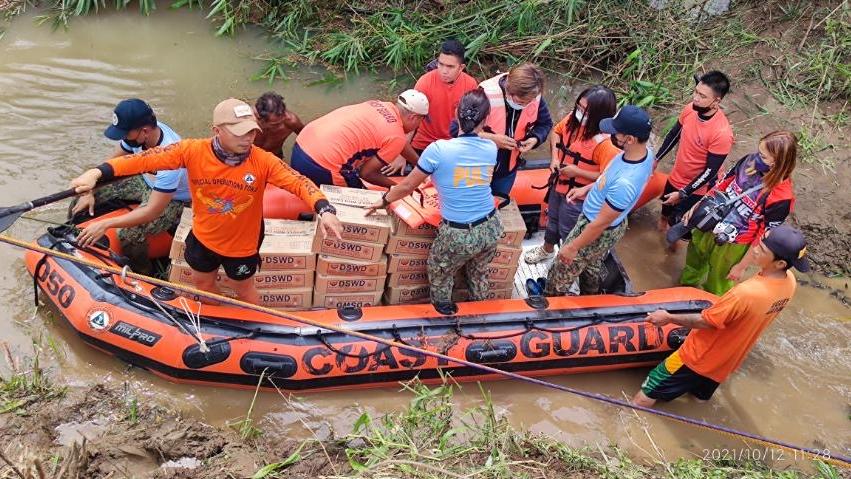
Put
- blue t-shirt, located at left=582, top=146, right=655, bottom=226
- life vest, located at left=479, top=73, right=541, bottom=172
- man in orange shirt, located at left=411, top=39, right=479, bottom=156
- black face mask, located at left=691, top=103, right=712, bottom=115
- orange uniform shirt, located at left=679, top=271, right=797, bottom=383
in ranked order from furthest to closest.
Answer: man in orange shirt, located at left=411, top=39, right=479, bottom=156
black face mask, located at left=691, top=103, right=712, bottom=115
life vest, located at left=479, top=73, right=541, bottom=172
blue t-shirt, located at left=582, top=146, right=655, bottom=226
orange uniform shirt, located at left=679, top=271, right=797, bottom=383

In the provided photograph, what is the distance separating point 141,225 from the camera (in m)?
4.55

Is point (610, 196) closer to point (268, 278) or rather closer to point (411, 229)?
point (411, 229)

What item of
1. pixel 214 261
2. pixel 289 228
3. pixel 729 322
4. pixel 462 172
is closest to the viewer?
pixel 729 322

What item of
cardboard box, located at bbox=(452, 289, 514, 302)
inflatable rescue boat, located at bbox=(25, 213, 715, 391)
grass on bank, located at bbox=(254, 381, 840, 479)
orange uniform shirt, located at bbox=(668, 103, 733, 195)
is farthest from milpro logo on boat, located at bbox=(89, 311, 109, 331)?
orange uniform shirt, located at bbox=(668, 103, 733, 195)

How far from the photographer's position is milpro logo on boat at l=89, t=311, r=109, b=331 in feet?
13.4

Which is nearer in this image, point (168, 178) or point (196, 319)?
point (168, 178)

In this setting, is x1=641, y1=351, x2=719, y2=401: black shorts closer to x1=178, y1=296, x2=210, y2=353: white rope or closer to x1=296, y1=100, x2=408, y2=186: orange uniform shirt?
x1=296, y1=100, x2=408, y2=186: orange uniform shirt

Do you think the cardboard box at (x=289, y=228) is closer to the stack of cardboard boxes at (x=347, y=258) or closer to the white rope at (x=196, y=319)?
the stack of cardboard boxes at (x=347, y=258)

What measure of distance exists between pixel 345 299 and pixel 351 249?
42 centimetres

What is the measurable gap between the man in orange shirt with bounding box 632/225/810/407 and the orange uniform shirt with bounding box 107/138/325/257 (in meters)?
2.25

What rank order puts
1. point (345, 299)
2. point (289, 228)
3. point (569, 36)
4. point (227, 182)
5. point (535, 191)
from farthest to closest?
point (569, 36) < point (535, 191) < point (345, 299) < point (289, 228) < point (227, 182)

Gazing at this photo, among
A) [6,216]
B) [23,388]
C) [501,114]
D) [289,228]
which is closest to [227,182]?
[289,228]

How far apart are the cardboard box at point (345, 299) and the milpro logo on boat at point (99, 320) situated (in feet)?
4.15

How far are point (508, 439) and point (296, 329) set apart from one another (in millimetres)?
1500
